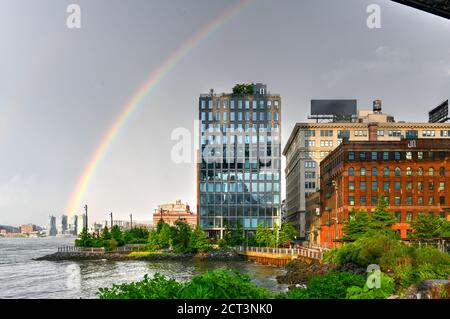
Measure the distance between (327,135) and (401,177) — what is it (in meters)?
58.8

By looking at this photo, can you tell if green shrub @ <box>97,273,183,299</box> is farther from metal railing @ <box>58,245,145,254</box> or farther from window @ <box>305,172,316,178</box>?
window @ <box>305,172,316,178</box>

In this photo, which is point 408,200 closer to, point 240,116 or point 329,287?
point 240,116

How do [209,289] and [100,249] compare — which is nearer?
[209,289]

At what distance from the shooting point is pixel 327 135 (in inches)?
5955

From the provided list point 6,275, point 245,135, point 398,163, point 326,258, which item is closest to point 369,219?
point 326,258

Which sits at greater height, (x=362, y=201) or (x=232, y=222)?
(x=362, y=201)

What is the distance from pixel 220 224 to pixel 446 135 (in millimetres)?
64076

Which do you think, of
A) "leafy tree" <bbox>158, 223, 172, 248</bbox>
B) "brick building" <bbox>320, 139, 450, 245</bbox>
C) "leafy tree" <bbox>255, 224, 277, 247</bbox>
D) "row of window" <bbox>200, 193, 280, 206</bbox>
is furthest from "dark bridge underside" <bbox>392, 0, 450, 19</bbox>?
"row of window" <bbox>200, 193, 280, 206</bbox>

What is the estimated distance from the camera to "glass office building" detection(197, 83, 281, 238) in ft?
483


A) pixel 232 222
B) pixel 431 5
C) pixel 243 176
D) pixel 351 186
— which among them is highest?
pixel 431 5

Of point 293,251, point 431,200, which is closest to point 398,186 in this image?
point 431,200

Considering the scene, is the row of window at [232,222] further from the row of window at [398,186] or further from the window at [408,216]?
the window at [408,216]
